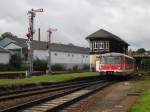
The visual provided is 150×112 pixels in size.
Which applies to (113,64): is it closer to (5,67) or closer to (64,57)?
(5,67)

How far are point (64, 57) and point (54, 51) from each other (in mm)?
4422

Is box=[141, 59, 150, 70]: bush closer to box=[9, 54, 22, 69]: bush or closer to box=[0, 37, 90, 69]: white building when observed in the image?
box=[0, 37, 90, 69]: white building

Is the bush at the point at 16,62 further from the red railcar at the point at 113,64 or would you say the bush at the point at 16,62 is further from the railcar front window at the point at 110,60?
the railcar front window at the point at 110,60

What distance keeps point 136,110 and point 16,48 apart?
76821 millimetres

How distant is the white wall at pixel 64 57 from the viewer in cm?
9331

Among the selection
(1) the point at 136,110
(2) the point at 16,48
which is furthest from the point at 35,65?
(1) the point at 136,110

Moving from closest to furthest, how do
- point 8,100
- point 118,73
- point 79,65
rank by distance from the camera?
point 8,100 → point 118,73 → point 79,65

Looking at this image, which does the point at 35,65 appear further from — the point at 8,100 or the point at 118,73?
the point at 8,100

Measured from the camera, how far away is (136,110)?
15.5 metres

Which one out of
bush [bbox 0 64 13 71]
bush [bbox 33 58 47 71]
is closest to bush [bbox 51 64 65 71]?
bush [bbox 33 58 47 71]

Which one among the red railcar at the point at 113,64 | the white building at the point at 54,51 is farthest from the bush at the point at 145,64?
the red railcar at the point at 113,64

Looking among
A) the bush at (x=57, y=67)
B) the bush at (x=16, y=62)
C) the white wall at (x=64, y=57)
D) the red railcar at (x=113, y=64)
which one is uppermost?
the white wall at (x=64, y=57)

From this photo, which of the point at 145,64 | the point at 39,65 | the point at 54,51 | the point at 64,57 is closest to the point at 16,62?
the point at 39,65

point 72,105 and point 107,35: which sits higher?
point 107,35
